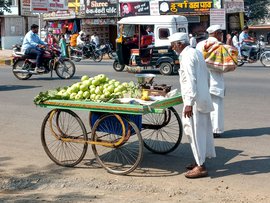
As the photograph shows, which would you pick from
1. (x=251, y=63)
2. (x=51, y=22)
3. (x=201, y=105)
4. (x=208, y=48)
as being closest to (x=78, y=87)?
(x=201, y=105)

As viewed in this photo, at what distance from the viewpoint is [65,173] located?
5875 mm

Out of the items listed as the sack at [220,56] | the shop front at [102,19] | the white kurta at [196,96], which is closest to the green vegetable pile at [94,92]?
the white kurta at [196,96]

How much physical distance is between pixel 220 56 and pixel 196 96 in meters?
1.88

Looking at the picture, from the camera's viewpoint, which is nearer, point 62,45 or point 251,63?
point 251,63

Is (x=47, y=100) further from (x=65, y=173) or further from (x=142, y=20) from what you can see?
(x=142, y=20)

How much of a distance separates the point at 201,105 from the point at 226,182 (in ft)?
2.98

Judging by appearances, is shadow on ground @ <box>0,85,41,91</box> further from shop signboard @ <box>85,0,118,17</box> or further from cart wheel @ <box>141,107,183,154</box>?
shop signboard @ <box>85,0,118,17</box>

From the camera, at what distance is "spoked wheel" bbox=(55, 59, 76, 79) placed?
15828mm

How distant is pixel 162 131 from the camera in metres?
7.32

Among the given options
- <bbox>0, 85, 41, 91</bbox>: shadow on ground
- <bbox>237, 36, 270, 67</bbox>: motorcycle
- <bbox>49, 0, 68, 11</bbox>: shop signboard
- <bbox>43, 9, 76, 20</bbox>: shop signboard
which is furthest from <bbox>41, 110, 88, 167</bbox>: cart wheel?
<bbox>43, 9, 76, 20</bbox>: shop signboard

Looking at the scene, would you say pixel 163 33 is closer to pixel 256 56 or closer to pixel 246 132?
pixel 256 56

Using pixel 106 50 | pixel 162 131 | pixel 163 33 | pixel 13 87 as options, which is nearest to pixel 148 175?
pixel 162 131

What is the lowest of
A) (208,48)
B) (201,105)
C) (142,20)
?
(201,105)

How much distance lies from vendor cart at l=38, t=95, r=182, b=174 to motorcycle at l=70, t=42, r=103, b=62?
2017 centimetres
